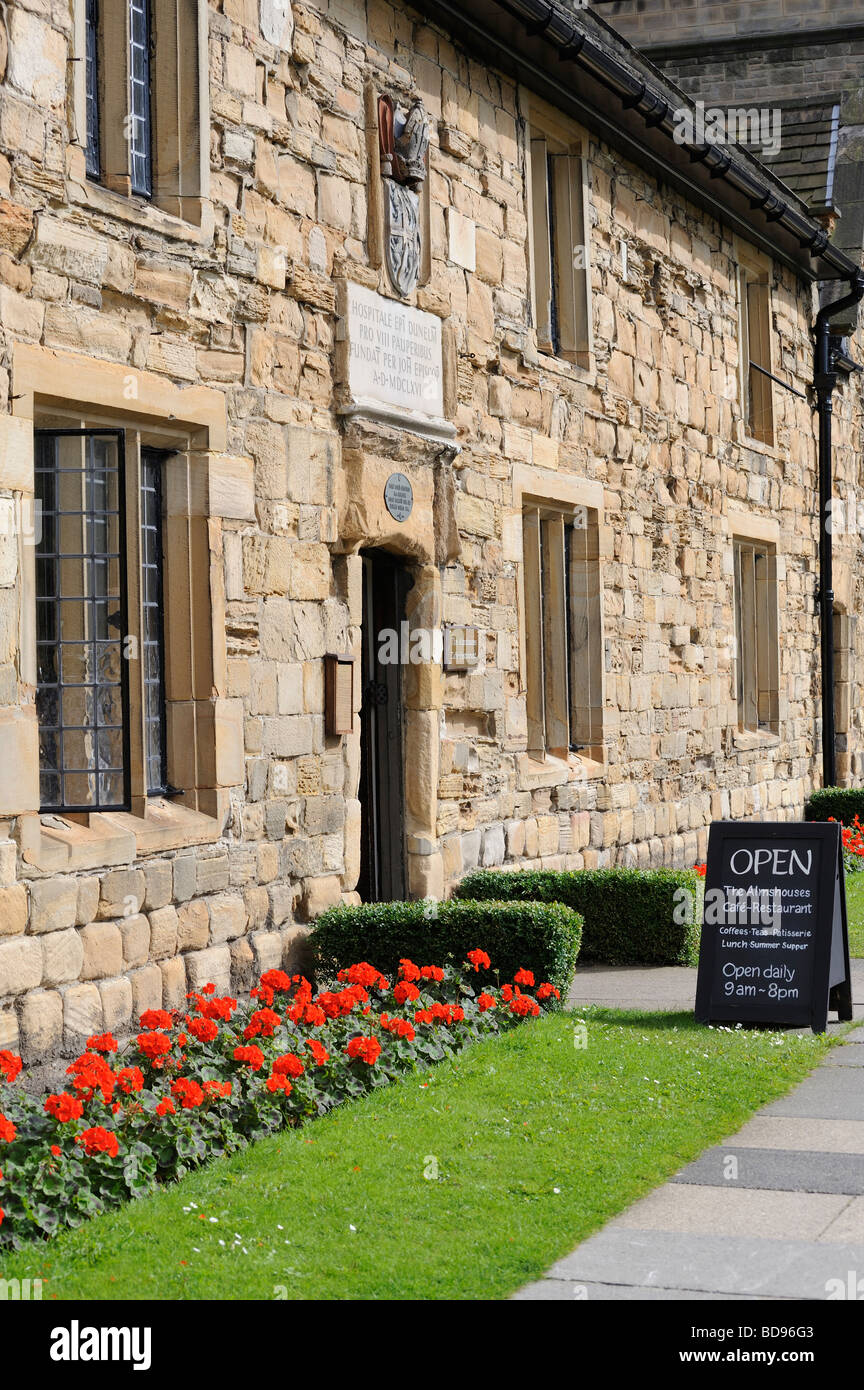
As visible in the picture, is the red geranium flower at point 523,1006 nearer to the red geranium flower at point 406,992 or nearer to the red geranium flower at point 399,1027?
Result: the red geranium flower at point 406,992

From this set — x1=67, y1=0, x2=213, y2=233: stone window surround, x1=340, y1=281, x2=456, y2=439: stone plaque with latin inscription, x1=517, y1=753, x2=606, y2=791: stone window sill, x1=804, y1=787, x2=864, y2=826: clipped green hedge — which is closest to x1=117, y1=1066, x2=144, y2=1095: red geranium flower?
x1=67, y1=0, x2=213, y2=233: stone window surround

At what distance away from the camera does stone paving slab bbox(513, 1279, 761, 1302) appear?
13.6 ft

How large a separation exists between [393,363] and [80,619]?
9.66 ft

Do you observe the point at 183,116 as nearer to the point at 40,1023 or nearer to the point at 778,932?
the point at 40,1023

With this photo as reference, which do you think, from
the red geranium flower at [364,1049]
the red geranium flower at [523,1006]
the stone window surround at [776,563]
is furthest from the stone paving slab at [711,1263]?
the stone window surround at [776,563]

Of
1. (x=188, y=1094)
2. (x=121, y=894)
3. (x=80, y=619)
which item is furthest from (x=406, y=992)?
(x=80, y=619)

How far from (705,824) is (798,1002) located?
6.29 meters

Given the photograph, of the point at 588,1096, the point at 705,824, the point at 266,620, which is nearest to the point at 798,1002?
the point at 588,1096

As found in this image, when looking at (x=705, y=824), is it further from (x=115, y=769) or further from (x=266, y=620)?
(x=115, y=769)

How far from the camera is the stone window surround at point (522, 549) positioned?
10.7 m

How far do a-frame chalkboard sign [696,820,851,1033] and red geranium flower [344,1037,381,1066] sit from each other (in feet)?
6.47

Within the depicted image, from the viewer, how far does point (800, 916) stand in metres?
7.84

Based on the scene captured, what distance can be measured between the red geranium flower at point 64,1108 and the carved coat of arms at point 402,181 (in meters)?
5.39

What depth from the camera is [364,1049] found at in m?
6.52
